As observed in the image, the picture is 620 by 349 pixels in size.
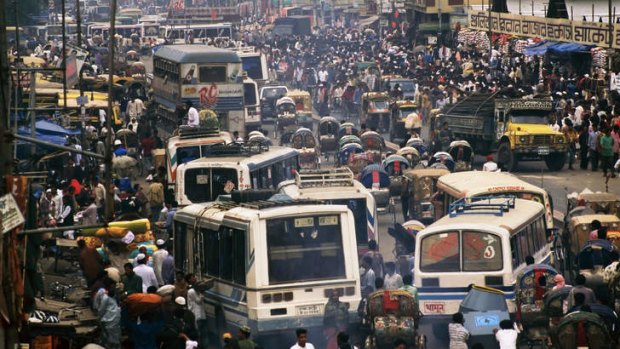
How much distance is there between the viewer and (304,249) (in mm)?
22641

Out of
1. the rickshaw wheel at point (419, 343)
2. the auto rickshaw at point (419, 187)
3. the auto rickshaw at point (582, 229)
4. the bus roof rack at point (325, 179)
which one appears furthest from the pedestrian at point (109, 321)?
the auto rickshaw at point (419, 187)

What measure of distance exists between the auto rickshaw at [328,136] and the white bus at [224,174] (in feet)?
41.3

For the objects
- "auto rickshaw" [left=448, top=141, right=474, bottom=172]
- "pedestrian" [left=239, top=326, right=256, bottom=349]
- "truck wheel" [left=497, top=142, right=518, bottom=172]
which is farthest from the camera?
"truck wheel" [left=497, top=142, right=518, bottom=172]

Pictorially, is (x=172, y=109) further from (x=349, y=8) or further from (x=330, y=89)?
(x=349, y=8)

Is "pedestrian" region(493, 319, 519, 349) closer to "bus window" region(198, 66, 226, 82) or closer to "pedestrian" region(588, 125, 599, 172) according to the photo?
"pedestrian" region(588, 125, 599, 172)

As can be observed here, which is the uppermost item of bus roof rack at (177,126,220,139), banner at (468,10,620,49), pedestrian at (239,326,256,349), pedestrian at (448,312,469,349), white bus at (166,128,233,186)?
banner at (468,10,620,49)

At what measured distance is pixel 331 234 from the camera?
2281 cm

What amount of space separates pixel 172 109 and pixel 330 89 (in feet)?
52.3

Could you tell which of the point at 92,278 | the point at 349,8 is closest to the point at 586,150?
the point at 92,278

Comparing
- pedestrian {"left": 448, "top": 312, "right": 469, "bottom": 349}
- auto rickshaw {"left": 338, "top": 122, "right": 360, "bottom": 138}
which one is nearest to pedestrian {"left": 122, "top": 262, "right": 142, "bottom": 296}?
pedestrian {"left": 448, "top": 312, "right": 469, "bottom": 349}

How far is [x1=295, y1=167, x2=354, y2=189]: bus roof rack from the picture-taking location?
28219 millimetres

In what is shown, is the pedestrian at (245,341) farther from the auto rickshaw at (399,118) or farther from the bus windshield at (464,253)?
the auto rickshaw at (399,118)

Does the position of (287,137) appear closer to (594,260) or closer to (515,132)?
(515,132)

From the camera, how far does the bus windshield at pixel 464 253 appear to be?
2338 cm
